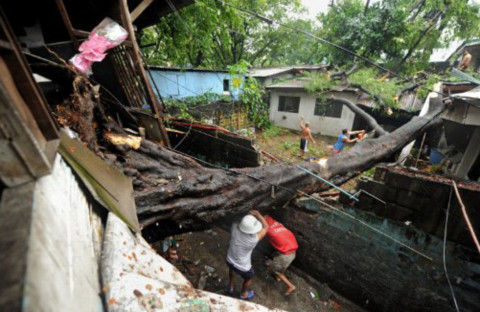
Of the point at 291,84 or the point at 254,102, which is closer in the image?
the point at 254,102

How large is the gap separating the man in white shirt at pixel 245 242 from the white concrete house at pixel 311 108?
1084cm

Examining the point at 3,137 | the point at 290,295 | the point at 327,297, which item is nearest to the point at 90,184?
the point at 3,137

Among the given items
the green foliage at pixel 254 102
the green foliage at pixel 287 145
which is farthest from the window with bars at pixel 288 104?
the green foliage at pixel 287 145

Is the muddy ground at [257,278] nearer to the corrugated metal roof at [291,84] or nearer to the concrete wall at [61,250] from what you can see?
the concrete wall at [61,250]

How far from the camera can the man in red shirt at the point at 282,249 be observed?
4547 millimetres

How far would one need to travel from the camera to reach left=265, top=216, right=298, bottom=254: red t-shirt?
4543 millimetres

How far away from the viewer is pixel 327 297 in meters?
4.62

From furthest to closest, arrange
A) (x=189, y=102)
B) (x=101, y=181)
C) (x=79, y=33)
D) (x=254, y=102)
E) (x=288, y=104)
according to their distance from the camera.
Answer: (x=288, y=104)
(x=254, y=102)
(x=189, y=102)
(x=79, y=33)
(x=101, y=181)

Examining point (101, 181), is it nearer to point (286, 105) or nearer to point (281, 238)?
point (281, 238)

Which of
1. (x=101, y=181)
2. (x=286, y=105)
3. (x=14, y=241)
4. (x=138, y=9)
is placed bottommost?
(x=286, y=105)

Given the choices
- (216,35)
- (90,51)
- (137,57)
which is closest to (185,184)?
(90,51)

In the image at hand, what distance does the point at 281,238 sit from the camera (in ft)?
15.0

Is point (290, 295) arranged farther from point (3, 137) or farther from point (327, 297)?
point (3, 137)

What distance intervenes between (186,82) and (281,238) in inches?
388
